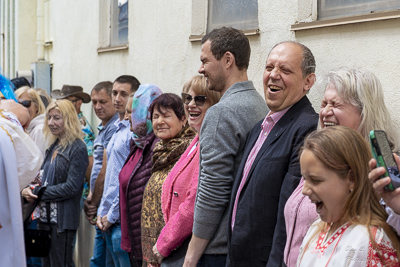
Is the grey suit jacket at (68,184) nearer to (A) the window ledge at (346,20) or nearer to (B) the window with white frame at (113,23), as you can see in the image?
(B) the window with white frame at (113,23)

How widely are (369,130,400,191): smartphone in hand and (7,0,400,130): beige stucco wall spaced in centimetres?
96

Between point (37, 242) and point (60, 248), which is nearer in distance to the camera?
point (37, 242)

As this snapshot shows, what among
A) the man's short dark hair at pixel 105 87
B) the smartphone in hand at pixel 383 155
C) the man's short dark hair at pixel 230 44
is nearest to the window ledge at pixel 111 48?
the man's short dark hair at pixel 105 87

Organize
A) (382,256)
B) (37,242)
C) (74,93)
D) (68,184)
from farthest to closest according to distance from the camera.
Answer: (74,93), (68,184), (37,242), (382,256)

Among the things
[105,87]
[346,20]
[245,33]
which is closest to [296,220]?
[346,20]

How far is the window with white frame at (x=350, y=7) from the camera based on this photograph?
4.08m

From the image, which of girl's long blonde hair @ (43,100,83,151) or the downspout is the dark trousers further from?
the downspout

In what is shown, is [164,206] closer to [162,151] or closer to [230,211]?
[162,151]

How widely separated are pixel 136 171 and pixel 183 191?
1.12m

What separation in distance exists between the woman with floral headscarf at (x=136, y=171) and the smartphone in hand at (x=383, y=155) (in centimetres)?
317

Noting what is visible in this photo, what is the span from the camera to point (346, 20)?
14.1 feet

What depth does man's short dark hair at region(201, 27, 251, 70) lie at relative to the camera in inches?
166

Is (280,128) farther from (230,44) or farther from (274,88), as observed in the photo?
(230,44)

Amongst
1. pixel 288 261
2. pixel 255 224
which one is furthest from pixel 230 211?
pixel 288 261
